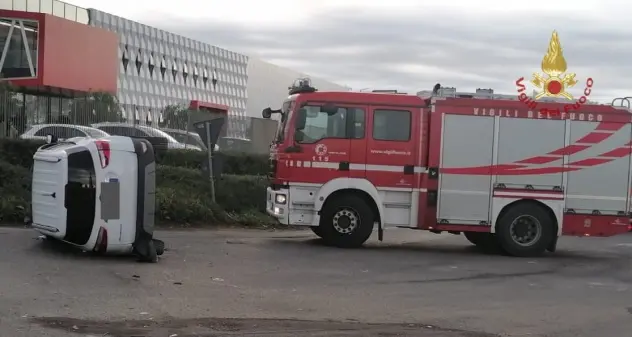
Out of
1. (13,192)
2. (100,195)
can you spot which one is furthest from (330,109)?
(13,192)

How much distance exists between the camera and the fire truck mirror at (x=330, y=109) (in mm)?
14703

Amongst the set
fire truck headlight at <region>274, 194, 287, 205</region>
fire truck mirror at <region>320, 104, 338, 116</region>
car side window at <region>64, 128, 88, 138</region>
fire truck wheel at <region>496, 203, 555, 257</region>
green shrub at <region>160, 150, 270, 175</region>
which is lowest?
fire truck wheel at <region>496, 203, 555, 257</region>

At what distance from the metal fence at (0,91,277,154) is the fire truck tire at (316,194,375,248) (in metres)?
6.28

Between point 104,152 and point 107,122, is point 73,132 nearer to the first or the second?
point 107,122

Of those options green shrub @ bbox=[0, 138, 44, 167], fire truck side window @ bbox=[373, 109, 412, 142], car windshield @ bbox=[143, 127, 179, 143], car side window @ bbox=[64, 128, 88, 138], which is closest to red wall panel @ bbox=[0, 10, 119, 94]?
car windshield @ bbox=[143, 127, 179, 143]

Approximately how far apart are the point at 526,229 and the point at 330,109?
4.33 metres

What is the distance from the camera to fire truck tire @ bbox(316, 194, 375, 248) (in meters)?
14.7

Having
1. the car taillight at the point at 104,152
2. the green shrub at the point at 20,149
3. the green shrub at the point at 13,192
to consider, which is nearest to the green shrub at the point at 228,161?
the green shrub at the point at 20,149

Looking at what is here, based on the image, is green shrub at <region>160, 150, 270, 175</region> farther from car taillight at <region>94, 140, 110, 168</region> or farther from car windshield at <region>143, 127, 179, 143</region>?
car taillight at <region>94, 140, 110, 168</region>

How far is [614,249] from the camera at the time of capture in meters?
17.5

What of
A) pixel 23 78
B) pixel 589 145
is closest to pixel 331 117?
pixel 589 145

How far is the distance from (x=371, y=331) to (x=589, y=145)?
8.59 meters

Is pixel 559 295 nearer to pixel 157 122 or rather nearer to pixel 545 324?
pixel 545 324

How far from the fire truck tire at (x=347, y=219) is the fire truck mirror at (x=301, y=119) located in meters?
1.48
